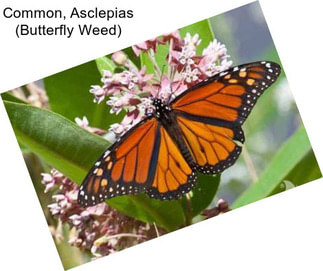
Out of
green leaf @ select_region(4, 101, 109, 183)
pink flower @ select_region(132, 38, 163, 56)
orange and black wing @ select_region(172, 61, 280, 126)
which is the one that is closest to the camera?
green leaf @ select_region(4, 101, 109, 183)

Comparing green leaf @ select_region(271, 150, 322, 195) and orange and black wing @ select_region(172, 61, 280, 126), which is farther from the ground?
orange and black wing @ select_region(172, 61, 280, 126)

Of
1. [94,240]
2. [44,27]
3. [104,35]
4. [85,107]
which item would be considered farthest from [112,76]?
[94,240]

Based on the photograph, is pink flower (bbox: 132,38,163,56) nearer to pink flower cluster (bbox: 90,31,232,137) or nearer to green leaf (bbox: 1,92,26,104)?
pink flower cluster (bbox: 90,31,232,137)

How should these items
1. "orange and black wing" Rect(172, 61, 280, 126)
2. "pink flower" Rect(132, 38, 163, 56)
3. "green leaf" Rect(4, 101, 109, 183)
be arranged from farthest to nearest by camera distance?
"pink flower" Rect(132, 38, 163, 56), "orange and black wing" Rect(172, 61, 280, 126), "green leaf" Rect(4, 101, 109, 183)

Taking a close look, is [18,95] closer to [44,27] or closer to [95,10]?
[44,27]

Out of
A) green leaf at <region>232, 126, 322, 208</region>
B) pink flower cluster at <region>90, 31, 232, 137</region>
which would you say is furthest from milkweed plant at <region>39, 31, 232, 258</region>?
green leaf at <region>232, 126, 322, 208</region>

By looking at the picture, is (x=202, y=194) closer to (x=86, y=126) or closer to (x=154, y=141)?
(x=154, y=141)

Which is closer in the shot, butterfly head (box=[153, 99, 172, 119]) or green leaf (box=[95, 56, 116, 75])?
butterfly head (box=[153, 99, 172, 119])

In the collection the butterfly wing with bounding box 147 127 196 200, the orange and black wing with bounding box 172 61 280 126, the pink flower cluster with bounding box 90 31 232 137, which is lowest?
the butterfly wing with bounding box 147 127 196 200

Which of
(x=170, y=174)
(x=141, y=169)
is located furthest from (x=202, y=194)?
(x=141, y=169)
